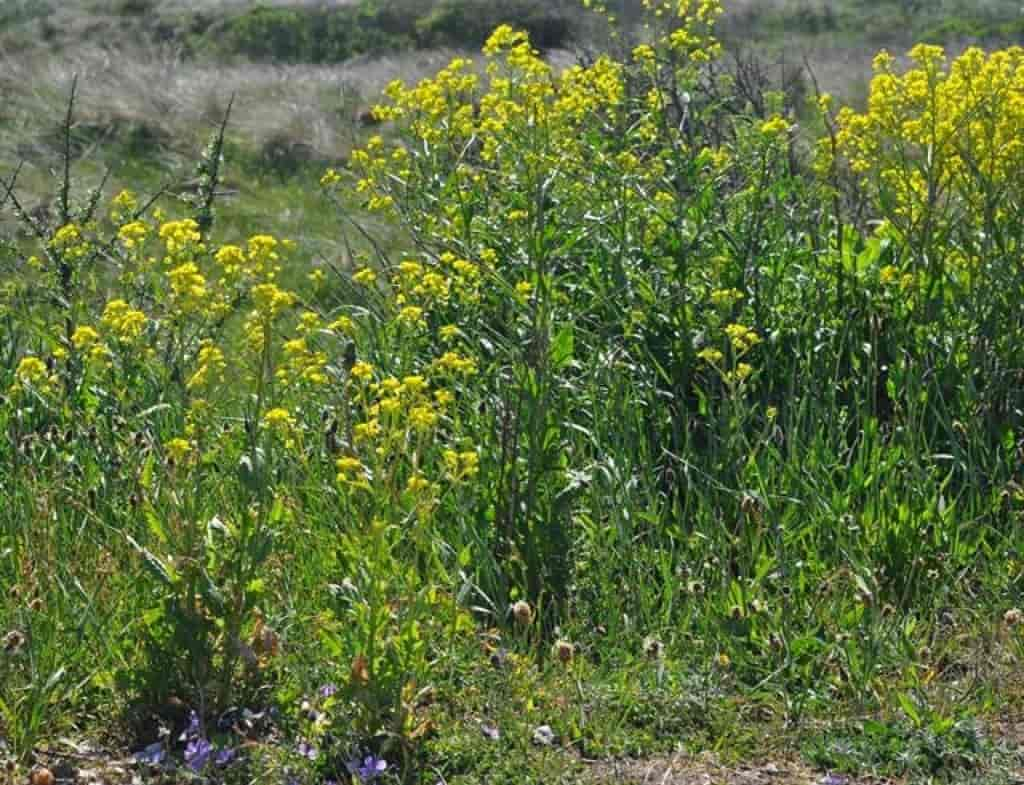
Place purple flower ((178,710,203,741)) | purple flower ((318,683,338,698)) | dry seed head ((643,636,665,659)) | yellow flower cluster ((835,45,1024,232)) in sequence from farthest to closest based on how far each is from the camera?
yellow flower cluster ((835,45,1024,232)) → dry seed head ((643,636,665,659)) → purple flower ((318,683,338,698)) → purple flower ((178,710,203,741))

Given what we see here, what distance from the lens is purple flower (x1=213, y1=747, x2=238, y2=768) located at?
11.0ft

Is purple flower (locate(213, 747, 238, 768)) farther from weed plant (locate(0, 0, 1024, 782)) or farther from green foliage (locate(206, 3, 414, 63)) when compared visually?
green foliage (locate(206, 3, 414, 63))

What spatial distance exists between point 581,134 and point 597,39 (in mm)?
9970

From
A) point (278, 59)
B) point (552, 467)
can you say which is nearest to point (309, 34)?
point (278, 59)

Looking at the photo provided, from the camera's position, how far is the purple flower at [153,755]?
3.37 meters

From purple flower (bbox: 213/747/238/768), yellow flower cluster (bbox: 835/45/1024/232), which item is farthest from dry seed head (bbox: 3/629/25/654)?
yellow flower cluster (bbox: 835/45/1024/232)

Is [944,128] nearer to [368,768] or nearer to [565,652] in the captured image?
[565,652]

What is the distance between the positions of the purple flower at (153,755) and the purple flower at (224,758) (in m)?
0.12

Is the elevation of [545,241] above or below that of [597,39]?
above

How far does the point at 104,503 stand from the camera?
13.9ft

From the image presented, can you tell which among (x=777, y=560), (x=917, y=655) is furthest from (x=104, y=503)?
(x=917, y=655)

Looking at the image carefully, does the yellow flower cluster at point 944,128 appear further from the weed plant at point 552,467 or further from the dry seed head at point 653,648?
the dry seed head at point 653,648

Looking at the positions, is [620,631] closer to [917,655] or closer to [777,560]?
[777,560]

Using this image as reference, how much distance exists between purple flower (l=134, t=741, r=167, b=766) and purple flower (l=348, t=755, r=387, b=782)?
15.4 inches
